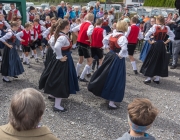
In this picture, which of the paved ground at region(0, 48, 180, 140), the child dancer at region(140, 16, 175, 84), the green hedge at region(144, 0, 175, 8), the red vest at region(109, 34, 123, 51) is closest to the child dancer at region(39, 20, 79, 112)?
the paved ground at region(0, 48, 180, 140)

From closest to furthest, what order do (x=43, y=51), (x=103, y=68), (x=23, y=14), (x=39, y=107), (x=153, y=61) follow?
1. (x=39, y=107)
2. (x=103, y=68)
3. (x=153, y=61)
4. (x=43, y=51)
5. (x=23, y=14)

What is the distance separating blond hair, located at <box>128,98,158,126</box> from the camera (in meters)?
2.07

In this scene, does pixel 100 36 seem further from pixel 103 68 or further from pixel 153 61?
pixel 103 68

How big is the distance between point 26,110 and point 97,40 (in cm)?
499

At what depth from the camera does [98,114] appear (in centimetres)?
468

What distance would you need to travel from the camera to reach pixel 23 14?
1173 centimetres

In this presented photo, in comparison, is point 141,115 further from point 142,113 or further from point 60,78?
point 60,78

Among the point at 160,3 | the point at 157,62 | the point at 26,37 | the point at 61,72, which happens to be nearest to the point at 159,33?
the point at 157,62

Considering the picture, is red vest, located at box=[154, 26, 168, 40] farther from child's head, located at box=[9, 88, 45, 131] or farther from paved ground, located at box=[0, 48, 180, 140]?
child's head, located at box=[9, 88, 45, 131]

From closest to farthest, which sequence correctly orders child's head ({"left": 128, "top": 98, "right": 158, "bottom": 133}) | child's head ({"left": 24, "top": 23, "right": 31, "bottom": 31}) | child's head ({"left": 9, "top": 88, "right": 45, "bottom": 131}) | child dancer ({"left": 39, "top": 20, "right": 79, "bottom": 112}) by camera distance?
child's head ({"left": 9, "top": 88, "right": 45, "bottom": 131}) → child's head ({"left": 128, "top": 98, "right": 158, "bottom": 133}) → child dancer ({"left": 39, "top": 20, "right": 79, "bottom": 112}) → child's head ({"left": 24, "top": 23, "right": 31, "bottom": 31})

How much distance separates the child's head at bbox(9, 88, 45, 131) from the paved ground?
2116mm

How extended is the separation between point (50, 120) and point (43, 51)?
5.11 m

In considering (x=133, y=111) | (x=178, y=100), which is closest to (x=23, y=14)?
(x=178, y=100)

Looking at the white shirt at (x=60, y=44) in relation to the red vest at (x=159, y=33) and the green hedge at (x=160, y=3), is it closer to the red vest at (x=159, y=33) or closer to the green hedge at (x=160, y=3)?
the red vest at (x=159, y=33)
